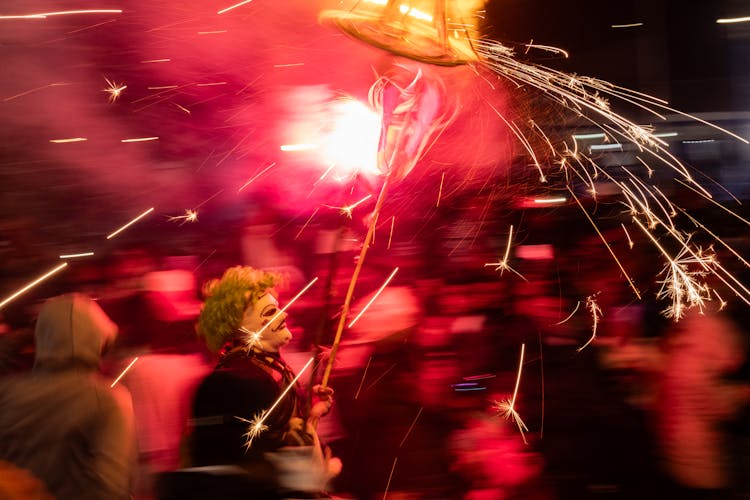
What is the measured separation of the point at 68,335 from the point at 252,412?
0.64 metres

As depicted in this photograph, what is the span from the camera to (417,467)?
3873mm

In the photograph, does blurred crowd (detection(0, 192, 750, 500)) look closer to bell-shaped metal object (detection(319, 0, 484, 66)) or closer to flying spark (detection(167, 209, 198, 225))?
flying spark (detection(167, 209, 198, 225))


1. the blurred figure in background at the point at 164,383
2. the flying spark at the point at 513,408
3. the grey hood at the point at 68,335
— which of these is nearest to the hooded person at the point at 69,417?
the grey hood at the point at 68,335

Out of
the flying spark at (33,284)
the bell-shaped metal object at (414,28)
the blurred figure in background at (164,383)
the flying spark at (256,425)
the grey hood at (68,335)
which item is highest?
the bell-shaped metal object at (414,28)

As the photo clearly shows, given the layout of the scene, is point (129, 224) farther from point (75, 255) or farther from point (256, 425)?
Answer: point (256, 425)

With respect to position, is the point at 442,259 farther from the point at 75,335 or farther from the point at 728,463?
the point at 75,335

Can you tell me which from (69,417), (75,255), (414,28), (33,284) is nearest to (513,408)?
(414,28)

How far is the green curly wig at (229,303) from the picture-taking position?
9.32 ft

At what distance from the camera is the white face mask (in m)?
2.79

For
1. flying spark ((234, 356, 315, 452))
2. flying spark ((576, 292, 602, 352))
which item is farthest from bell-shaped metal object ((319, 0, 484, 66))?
flying spark ((576, 292, 602, 352))

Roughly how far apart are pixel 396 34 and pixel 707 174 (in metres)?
3.45

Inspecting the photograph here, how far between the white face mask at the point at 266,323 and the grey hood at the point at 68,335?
20.3 inches

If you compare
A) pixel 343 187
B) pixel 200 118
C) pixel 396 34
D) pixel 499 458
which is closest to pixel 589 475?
pixel 499 458

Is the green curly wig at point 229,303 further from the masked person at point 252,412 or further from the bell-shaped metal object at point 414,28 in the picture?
the bell-shaped metal object at point 414,28
